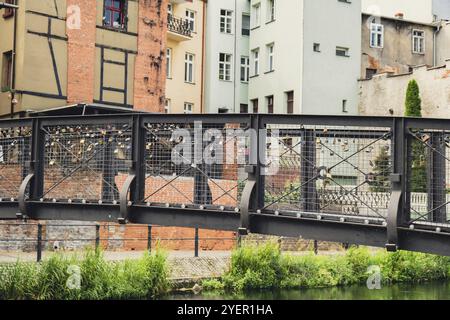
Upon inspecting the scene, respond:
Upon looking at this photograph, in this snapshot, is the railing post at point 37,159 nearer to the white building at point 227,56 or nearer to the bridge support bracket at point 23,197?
the bridge support bracket at point 23,197

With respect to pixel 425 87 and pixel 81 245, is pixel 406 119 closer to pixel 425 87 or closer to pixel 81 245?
pixel 81 245

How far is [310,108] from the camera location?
114 ft

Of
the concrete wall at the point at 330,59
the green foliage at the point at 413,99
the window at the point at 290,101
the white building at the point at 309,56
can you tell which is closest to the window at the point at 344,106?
the white building at the point at 309,56

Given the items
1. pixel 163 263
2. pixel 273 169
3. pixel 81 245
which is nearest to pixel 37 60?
pixel 81 245

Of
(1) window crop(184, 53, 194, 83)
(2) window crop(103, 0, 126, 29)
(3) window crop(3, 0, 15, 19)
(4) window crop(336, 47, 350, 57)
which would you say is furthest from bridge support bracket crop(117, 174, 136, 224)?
(4) window crop(336, 47, 350, 57)

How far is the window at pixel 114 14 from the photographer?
28031 mm

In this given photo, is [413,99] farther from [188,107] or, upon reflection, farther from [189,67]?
[189,67]

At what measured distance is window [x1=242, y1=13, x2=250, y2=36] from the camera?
1522 inches

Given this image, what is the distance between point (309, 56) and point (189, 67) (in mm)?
5682

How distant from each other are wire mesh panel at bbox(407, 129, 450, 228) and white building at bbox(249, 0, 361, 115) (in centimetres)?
2360

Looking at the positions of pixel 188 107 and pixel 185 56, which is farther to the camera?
pixel 188 107

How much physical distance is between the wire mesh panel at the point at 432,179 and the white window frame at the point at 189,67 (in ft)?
84.4

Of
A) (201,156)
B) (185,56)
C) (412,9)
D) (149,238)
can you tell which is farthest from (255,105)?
(201,156)

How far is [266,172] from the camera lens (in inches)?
462
